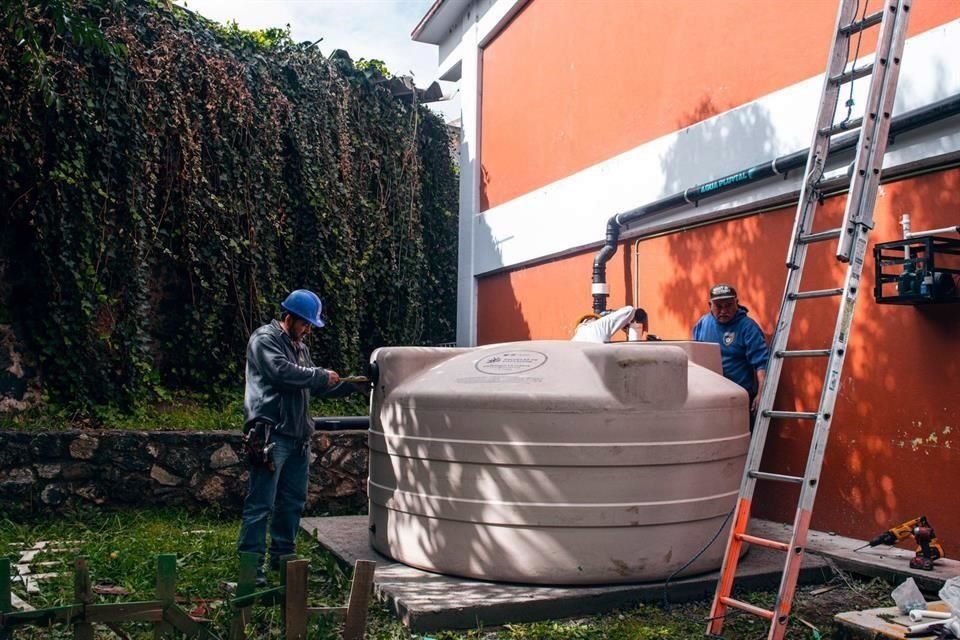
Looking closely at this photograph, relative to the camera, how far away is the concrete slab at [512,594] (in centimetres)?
431

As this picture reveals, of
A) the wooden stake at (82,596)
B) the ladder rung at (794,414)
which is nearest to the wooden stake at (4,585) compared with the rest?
the wooden stake at (82,596)

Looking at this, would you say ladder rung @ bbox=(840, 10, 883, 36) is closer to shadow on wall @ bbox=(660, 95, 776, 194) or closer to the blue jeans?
shadow on wall @ bbox=(660, 95, 776, 194)

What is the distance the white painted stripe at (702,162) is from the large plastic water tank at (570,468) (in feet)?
6.60

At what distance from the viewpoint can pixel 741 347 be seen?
20.3 feet

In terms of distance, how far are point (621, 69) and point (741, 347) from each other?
3.33 m

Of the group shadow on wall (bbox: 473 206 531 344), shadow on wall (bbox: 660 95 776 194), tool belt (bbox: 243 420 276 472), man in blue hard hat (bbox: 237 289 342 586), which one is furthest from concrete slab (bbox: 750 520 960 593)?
shadow on wall (bbox: 473 206 531 344)

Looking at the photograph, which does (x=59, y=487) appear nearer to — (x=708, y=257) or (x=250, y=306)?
(x=250, y=306)

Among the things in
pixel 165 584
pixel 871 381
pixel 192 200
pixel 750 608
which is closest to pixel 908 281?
pixel 871 381

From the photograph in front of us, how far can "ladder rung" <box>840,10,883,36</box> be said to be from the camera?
4.77m

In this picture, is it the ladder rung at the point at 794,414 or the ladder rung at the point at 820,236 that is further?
the ladder rung at the point at 820,236

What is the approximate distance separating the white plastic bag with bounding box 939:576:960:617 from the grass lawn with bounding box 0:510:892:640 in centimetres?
59

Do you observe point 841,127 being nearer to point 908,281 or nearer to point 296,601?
point 908,281

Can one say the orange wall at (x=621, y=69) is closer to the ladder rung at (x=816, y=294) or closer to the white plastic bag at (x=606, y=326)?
the white plastic bag at (x=606, y=326)

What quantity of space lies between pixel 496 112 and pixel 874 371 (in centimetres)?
678
